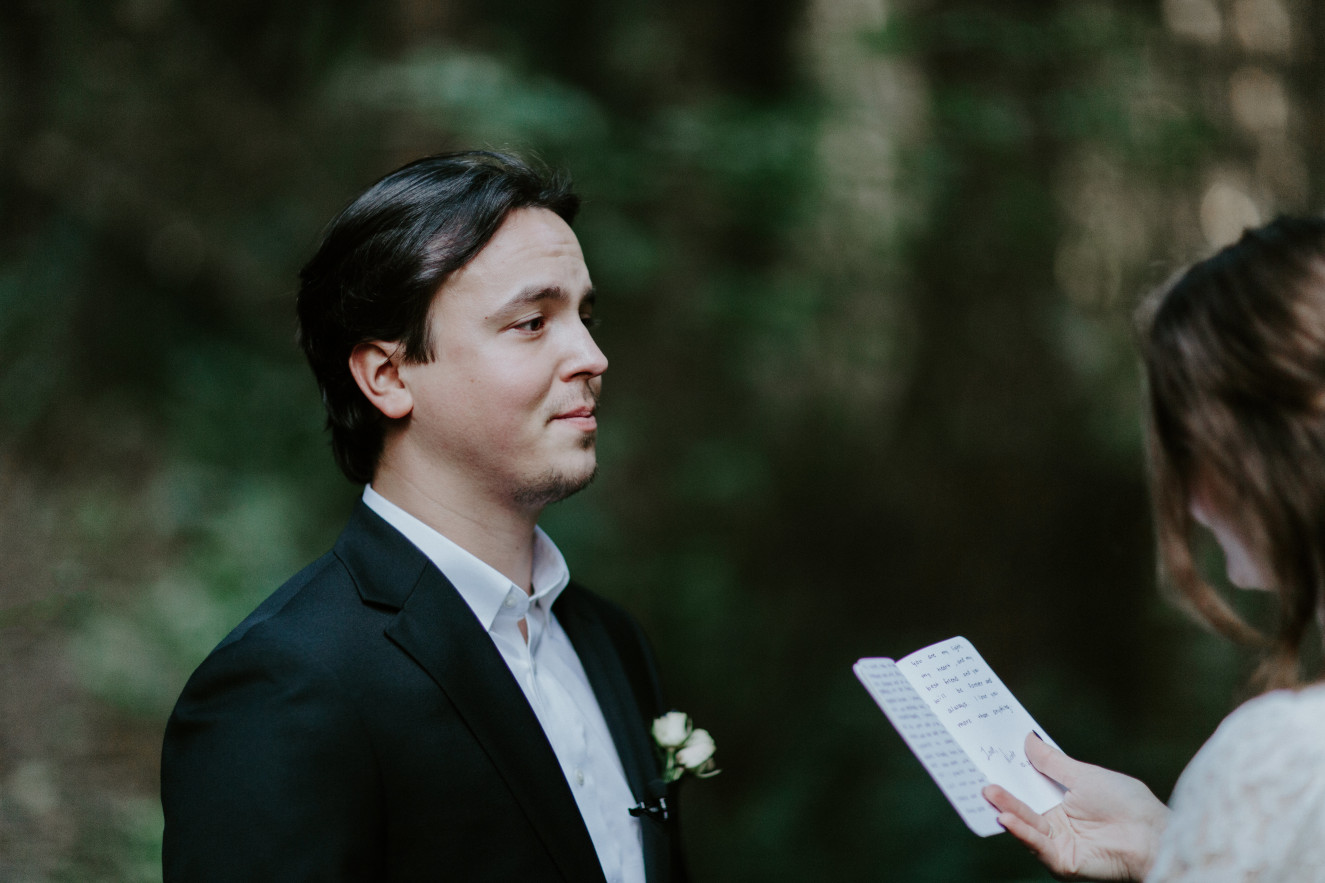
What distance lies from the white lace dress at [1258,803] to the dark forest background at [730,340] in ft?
11.6

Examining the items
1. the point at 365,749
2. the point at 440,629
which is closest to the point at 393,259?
the point at 440,629

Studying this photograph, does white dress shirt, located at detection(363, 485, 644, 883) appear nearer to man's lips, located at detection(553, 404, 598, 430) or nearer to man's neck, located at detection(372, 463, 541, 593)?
man's neck, located at detection(372, 463, 541, 593)

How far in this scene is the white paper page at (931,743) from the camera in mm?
1747

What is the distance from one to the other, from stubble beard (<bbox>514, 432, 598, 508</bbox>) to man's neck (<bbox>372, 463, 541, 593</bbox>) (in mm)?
43

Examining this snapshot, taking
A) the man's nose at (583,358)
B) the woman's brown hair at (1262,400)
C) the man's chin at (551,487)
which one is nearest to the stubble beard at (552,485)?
the man's chin at (551,487)

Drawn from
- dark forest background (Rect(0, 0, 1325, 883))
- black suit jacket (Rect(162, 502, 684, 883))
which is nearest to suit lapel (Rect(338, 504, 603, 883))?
black suit jacket (Rect(162, 502, 684, 883))

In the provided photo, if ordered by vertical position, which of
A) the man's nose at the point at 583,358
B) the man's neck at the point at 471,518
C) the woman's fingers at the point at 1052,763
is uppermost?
the man's nose at the point at 583,358

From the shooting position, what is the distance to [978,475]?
5648 mm

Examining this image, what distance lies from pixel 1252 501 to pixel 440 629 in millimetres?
1476

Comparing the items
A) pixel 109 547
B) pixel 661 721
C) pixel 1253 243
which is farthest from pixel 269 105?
pixel 1253 243

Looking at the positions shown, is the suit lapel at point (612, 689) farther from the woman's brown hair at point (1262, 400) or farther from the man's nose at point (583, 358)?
the woman's brown hair at point (1262, 400)

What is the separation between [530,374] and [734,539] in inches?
152

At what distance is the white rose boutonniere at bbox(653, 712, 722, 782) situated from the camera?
7.54 ft

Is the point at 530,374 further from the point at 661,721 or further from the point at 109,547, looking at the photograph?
the point at 109,547
